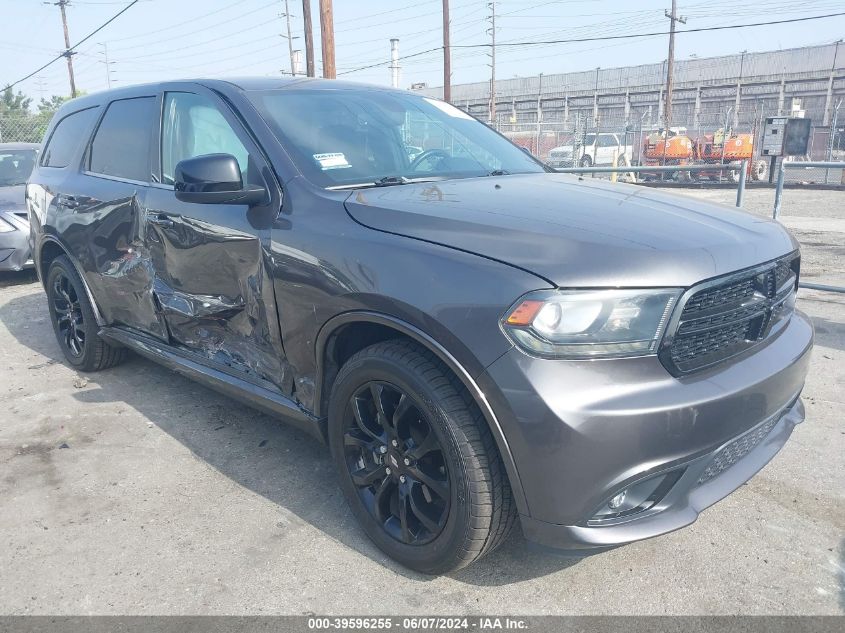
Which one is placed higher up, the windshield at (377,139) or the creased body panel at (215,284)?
the windshield at (377,139)

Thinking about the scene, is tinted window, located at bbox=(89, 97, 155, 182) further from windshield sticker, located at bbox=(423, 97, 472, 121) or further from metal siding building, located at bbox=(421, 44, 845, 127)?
metal siding building, located at bbox=(421, 44, 845, 127)

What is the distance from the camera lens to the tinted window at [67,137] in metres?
4.58

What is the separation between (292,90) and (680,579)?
2733 millimetres

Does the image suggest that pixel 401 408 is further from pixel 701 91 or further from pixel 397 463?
pixel 701 91

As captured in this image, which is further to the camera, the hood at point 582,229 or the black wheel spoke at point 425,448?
the black wheel spoke at point 425,448

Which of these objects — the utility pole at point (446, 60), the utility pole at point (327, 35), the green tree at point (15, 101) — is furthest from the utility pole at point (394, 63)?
the green tree at point (15, 101)

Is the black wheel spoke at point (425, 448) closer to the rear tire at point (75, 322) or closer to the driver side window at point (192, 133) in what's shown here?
the driver side window at point (192, 133)

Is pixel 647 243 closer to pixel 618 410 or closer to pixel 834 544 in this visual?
pixel 618 410

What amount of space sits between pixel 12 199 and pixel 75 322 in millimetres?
4496

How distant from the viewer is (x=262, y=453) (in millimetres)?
3572

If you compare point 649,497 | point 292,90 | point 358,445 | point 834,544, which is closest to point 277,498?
point 358,445

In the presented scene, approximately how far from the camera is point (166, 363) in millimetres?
3777

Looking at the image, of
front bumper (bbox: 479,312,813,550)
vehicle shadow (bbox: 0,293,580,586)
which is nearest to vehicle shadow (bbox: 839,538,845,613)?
front bumper (bbox: 479,312,813,550)

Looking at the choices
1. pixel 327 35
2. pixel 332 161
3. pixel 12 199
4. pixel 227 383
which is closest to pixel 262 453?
pixel 227 383
